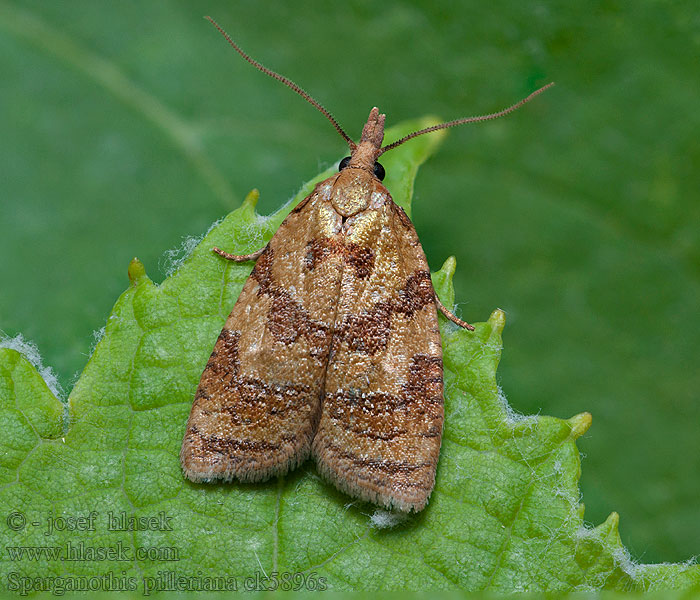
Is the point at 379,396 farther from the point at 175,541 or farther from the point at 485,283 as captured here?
the point at 485,283

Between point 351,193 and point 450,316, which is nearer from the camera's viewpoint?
point 450,316

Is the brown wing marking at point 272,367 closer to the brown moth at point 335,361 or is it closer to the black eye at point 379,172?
the brown moth at point 335,361

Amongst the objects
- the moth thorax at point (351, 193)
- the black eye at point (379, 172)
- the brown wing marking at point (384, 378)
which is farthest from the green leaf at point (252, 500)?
the black eye at point (379, 172)

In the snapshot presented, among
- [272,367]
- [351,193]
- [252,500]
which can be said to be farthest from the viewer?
[351,193]

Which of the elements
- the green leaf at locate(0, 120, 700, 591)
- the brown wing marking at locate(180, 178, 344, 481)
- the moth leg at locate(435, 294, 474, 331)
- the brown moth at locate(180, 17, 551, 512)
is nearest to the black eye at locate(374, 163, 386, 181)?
the brown moth at locate(180, 17, 551, 512)

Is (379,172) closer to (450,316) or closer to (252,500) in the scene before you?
(450,316)

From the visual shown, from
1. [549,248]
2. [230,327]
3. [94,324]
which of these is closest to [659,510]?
[549,248]

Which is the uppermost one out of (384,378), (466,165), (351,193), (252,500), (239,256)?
(466,165)

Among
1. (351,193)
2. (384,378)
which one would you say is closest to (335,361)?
(384,378)
